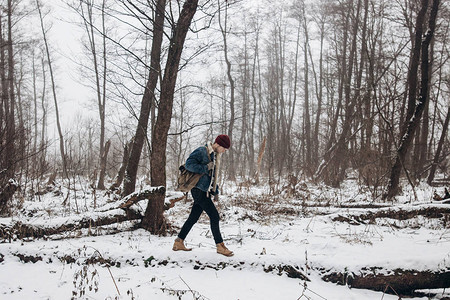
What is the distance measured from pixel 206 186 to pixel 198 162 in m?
0.36

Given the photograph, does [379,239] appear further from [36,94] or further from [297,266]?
[36,94]

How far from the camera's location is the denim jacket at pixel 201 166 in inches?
155

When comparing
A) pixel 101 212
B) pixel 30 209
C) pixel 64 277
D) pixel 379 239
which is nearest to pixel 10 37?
pixel 30 209

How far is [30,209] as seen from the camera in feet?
23.6

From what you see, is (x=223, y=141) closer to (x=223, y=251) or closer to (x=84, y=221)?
(x=223, y=251)

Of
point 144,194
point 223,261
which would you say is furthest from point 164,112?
point 223,261

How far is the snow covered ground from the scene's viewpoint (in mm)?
3066

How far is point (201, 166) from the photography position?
3.97 metres

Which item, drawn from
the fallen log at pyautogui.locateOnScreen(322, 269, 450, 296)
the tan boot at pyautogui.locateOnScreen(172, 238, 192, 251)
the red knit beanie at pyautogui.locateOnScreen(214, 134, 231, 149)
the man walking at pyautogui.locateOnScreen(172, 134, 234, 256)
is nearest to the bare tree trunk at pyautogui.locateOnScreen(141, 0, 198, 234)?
the tan boot at pyautogui.locateOnScreen(172, 238, 192, 251)

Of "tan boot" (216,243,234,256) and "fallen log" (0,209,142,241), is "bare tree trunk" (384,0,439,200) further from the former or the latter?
"fallen log" (0,209,142,241)

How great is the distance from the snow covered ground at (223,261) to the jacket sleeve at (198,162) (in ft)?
3.79

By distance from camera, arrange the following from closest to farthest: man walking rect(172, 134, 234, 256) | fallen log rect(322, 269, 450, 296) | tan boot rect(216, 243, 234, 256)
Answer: fallen log rect(322, 269, 450, 296) → tan boot rect(216, 243, 234, 256) → man walking rect(172, 134, 234, 256)

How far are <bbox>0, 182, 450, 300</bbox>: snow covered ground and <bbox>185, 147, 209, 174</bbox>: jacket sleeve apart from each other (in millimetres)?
1155

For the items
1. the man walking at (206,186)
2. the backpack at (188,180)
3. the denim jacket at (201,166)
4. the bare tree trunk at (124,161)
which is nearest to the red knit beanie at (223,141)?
the man walking at (206,186)
